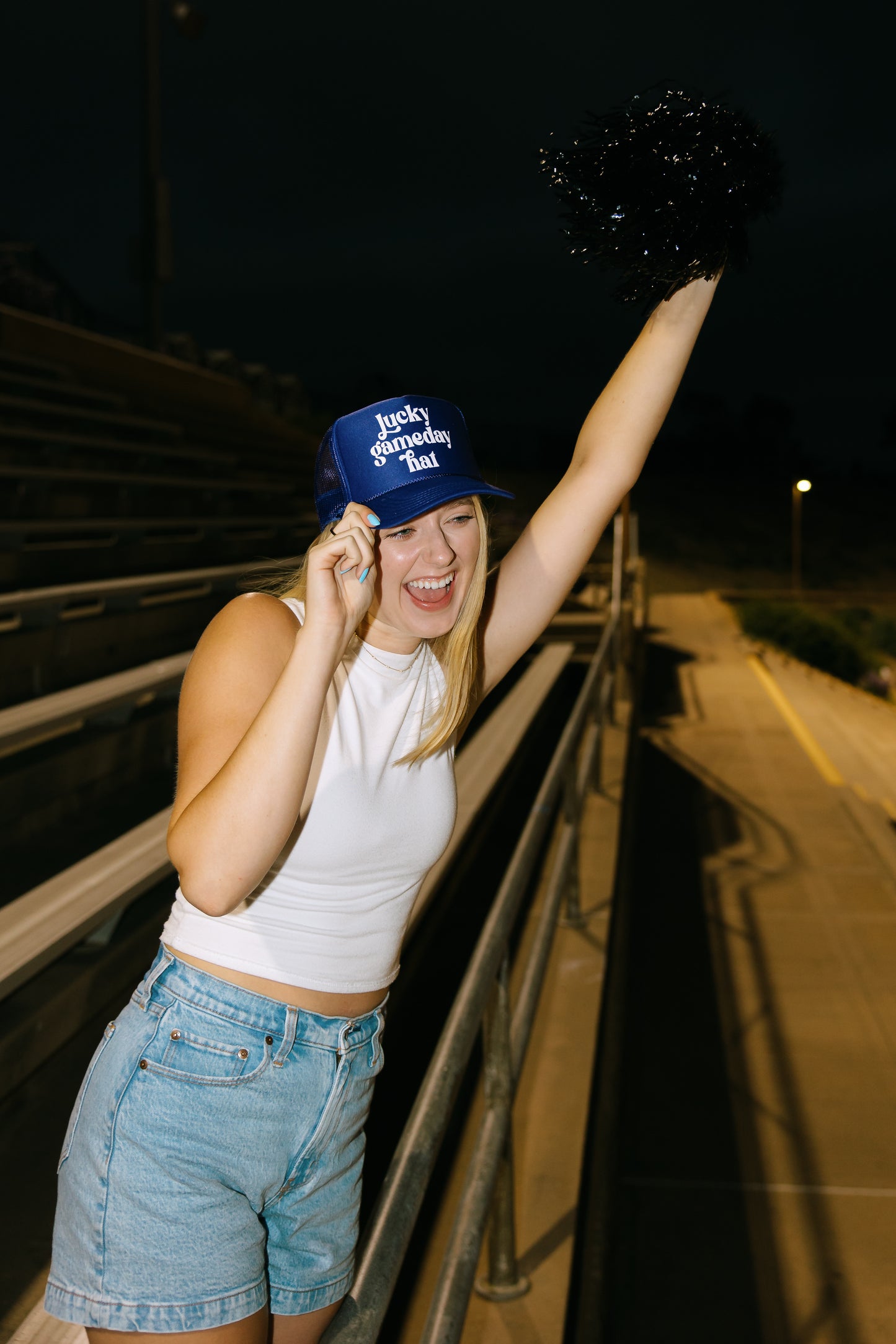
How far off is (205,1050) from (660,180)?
1.20 m

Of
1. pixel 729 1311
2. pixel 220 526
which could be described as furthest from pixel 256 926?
pixel 220 526

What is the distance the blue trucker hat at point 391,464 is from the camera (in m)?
1.27

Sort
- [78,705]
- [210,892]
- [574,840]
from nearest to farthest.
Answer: [210,892] → [78,705] → [574,840]

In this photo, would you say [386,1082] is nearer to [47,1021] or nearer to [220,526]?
[47,1021]

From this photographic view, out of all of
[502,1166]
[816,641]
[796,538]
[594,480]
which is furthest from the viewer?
[796,538]

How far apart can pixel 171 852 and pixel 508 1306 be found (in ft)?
6.10

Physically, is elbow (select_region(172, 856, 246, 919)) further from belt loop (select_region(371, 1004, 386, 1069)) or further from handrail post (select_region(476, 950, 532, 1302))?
handrail post (select_region(476, 950, 532, 1302))

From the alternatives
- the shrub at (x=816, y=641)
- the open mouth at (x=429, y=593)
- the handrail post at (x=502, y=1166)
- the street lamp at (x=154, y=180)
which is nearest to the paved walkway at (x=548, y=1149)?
the handrail post at (x=502, y=1166)

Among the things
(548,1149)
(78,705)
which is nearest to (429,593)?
(78,705)

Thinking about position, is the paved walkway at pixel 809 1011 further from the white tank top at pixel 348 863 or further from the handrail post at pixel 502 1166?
the white tank top at pixel 348 863

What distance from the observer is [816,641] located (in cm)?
1862

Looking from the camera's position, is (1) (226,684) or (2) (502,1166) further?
(2) (502,1166)

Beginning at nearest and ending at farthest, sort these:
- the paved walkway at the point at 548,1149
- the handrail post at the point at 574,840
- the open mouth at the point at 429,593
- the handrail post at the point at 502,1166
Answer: the open mouth at the point at 429,593 < the handrail post at the point at 502,1166 < the paved walkway at the point at 548,1149 < the handrail post at the point at 574,840

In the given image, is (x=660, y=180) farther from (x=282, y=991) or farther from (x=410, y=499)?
(x=282, y=991)
